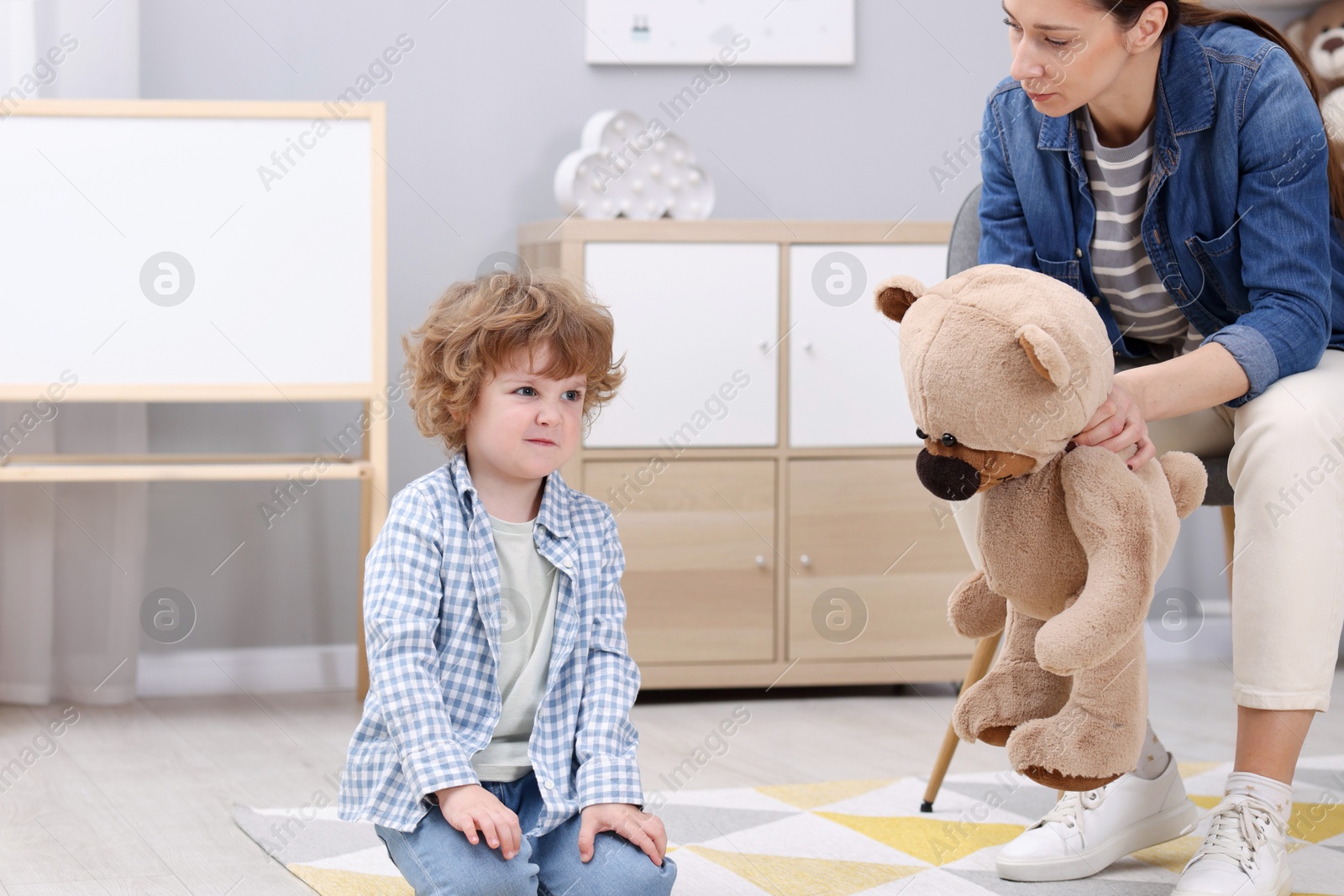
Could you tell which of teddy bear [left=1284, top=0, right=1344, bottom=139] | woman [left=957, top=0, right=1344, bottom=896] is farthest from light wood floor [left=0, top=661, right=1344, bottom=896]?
teddy bear [left=1284, top=0, right=1344, bottom=139]

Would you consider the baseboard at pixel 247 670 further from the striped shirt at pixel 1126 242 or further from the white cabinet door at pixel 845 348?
the striped shirt at pixel 1126 242

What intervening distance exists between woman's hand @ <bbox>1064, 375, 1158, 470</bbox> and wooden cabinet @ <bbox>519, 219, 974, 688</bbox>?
1078mm

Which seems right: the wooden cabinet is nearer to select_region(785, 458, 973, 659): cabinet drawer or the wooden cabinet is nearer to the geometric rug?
select_region(785, 458, 973, 659): cabinet drawer

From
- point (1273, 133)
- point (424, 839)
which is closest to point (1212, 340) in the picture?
point (1273, 133)

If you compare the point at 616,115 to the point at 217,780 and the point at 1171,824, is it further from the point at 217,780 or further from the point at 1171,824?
the point at 1171,824

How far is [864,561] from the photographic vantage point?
209cm

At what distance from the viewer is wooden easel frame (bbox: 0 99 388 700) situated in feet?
5.87

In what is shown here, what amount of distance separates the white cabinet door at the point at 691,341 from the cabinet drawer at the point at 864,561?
139mm

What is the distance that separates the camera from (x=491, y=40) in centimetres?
226

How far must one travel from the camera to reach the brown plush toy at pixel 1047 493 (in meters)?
0.90

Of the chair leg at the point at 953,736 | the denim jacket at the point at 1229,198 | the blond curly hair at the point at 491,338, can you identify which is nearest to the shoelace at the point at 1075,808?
the chair leg at the point at 953,736

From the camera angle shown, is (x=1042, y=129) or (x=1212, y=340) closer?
(x=1212, y=340)

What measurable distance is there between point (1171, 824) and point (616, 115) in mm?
1381

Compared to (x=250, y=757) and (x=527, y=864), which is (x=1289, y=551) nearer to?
(x=527, y=864)
